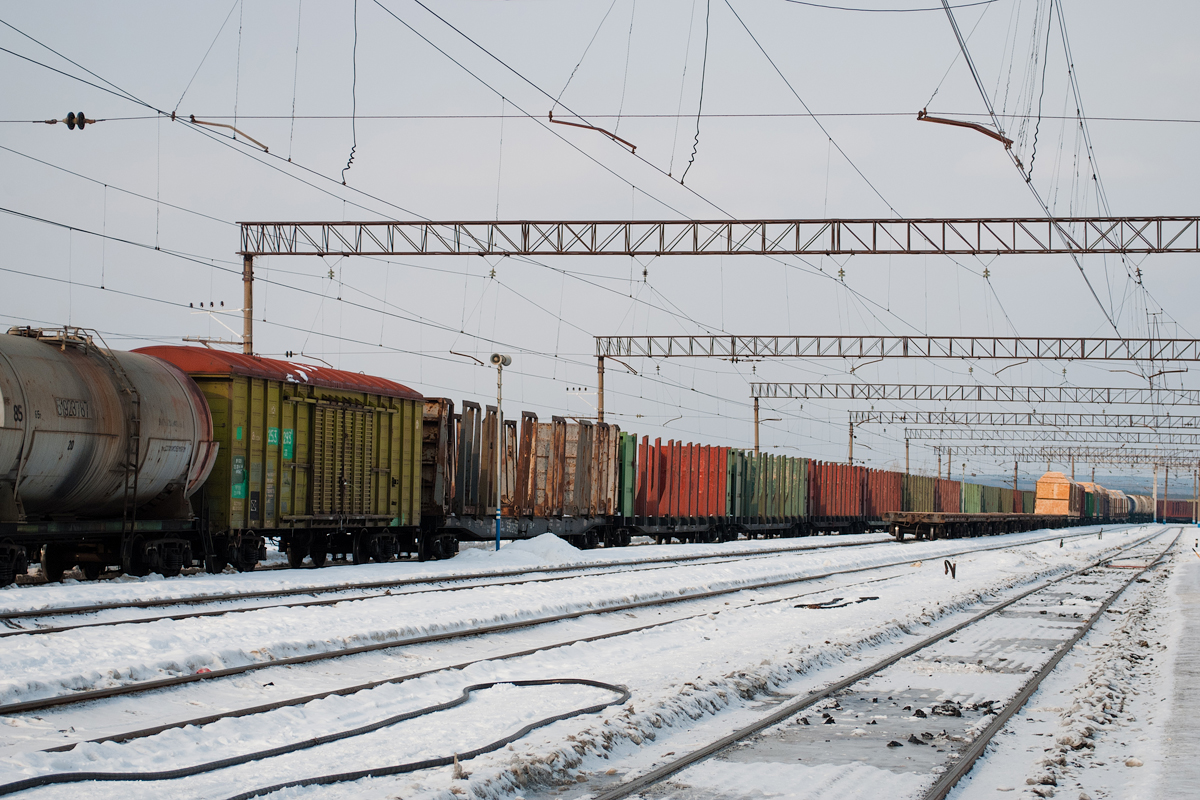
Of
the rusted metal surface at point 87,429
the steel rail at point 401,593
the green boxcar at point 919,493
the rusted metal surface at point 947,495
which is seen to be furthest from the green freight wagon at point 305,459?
the rusted metal surface at point 947,495

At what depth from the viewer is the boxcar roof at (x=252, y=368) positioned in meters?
18.8

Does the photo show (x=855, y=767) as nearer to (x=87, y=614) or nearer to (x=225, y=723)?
(x=225, y=723)

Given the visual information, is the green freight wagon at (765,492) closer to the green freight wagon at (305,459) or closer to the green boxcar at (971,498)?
the green freight wagon at (305,459)

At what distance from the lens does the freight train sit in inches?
601

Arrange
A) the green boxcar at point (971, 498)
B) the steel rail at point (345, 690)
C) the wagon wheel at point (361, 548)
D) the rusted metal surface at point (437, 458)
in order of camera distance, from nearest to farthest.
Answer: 1. the steel rail at point (345, 690)
2. the wagon wheel at point (361, 548)
3. the rusted metal surface at point (437, 458)
4. the green boxcar at point (971, 498)

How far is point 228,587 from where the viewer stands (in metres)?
16.4

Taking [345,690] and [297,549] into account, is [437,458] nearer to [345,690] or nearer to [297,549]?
[297,549]

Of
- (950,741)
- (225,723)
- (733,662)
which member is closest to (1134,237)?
(733,662)

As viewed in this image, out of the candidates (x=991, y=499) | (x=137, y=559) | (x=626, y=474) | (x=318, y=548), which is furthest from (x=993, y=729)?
(x=991, y=499)

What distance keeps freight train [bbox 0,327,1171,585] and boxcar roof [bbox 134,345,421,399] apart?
0.04 m

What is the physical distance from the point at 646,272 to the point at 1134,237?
40.3 feet

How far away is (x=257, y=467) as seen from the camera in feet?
62.9

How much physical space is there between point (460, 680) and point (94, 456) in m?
8.21

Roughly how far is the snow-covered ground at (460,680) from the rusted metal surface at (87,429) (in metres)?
1.49
